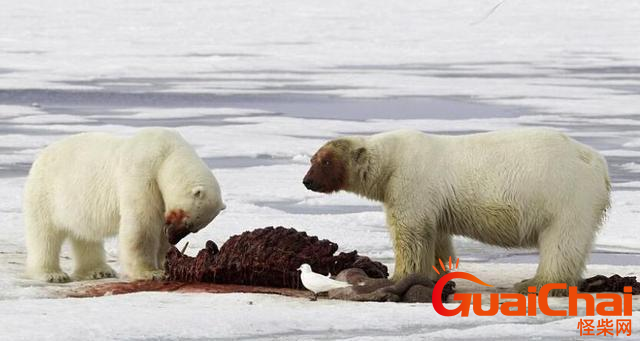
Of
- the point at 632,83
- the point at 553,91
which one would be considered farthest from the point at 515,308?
the point at 632,83

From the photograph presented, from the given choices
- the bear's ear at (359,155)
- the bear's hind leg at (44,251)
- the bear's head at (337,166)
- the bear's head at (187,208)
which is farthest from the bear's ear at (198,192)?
the bear's hind leg at (44,251)

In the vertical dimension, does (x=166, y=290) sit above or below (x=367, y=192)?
below

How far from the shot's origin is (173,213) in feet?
23.1

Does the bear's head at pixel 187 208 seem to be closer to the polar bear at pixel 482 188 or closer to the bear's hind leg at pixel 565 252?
the polar bear at pixel 482 188

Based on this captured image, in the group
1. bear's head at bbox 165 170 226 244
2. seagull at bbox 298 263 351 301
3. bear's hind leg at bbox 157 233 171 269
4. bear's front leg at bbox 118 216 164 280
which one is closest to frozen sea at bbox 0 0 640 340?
seagull at bbox 298 263 351 301

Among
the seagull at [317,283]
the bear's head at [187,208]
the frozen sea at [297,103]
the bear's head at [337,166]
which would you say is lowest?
the frozen sea at [297,103]

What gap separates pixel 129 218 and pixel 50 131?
840cm

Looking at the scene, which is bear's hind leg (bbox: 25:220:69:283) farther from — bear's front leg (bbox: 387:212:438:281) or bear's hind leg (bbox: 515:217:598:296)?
bear's hind leg (bbox: 515:217:598:296)

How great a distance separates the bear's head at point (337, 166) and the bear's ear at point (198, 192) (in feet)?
1.90

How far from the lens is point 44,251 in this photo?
7559 millimetres

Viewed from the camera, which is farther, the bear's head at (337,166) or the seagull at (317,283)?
the bear's head at (337,166)

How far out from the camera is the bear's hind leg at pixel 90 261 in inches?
301

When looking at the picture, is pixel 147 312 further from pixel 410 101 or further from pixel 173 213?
pixel 410 101

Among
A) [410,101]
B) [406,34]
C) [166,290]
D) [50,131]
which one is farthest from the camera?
[406,34]
